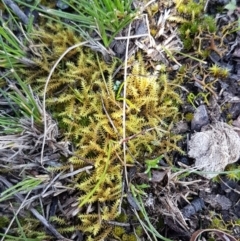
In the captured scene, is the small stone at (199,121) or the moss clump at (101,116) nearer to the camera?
the moss clump at (101,116)

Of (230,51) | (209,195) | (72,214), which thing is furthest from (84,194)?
(230,51)

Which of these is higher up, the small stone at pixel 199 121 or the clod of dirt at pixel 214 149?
the small stone at pixel 199 121

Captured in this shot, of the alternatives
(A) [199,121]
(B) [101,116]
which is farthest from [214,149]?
(B) [101,116]

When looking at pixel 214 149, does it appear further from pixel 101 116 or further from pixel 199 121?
pixel 101 116

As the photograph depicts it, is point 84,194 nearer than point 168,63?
Yes

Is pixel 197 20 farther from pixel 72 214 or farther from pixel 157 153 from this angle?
pixel 72 214

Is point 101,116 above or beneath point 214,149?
above

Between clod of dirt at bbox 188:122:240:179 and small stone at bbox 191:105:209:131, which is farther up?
small stone at bbox 191:105:209:131

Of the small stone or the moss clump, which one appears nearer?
the moss clump
